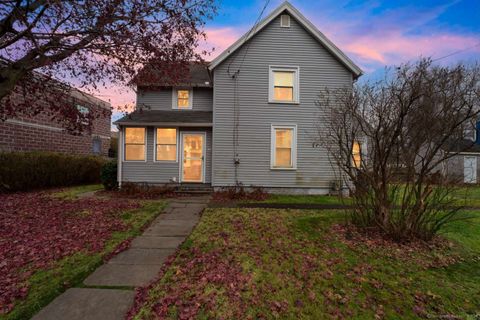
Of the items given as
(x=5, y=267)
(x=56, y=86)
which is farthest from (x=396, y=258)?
(x=56, y=86)

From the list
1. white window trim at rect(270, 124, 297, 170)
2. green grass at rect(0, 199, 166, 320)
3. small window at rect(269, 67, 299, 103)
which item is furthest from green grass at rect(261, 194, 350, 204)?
green grass at rect(0, 199, 166, 320)

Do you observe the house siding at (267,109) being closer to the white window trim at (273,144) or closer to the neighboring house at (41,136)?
the white window trim at (273,144)

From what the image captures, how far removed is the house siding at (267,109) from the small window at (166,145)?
198 cm

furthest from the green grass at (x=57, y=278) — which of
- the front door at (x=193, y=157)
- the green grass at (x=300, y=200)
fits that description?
the front door at (x=193, y=157)

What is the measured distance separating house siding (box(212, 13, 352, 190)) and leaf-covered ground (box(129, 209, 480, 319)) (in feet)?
17.9

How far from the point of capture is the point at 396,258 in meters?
4.54

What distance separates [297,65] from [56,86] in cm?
903

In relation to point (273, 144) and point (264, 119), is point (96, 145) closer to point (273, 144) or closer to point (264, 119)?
point (264, 119)

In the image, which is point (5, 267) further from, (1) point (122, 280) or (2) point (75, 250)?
(1) point (122, 280)

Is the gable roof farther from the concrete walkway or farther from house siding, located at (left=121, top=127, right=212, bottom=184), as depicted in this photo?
the concrete walkway

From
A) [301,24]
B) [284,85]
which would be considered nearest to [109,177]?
[284,85]

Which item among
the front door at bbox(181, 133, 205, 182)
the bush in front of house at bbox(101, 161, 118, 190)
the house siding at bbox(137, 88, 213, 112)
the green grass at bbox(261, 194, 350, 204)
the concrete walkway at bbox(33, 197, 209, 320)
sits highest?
the house siding at bbox(137, 88, 213, 112)

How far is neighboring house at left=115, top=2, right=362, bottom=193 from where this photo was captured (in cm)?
1123

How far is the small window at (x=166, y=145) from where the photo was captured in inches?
459
